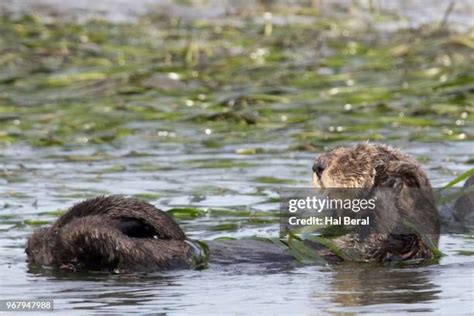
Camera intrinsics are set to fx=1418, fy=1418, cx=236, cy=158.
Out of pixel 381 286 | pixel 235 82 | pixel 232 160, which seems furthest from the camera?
pixel 235 82

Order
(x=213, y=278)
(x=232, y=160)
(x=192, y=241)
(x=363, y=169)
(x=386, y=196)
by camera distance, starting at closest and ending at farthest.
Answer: (x=213, y=278), (x=192, y=241), (x=386, y=196), (x=363, y=169), (x=232, y=160)

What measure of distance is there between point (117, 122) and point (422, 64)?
3393mm

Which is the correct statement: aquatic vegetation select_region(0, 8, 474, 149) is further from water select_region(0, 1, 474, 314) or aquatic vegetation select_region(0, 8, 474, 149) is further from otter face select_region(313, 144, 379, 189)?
otter face select_region(313, 144, 379, 189)

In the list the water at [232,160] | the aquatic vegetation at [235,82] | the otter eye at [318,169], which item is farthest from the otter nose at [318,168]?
the aquatic vegetation at [235,82]

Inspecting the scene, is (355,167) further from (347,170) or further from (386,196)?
(386,196)

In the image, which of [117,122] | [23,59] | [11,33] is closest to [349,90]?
[117,122]

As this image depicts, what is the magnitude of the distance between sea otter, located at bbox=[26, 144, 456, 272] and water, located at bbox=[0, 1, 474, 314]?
0.08 metres

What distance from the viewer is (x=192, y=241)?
687 centimetres

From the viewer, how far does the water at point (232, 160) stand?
621 cm

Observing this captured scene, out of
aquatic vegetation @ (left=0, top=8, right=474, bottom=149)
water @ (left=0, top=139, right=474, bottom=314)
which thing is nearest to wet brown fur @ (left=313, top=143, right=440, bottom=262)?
water @ (left=0, top=139, right=474, bottom=314)

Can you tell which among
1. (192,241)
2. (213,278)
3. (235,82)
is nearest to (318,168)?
(192,241)

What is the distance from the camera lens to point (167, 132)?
444 inches

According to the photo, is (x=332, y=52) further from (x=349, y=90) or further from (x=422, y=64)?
(x=349, y=90)

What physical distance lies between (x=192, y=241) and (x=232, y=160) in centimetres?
329
